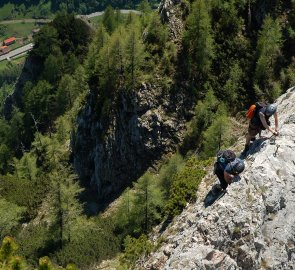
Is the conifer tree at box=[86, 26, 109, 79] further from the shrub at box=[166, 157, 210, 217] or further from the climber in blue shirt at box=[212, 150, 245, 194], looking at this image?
the climber in blue shirt at box=[212, 150, 245, 194]

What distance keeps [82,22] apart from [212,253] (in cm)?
9678

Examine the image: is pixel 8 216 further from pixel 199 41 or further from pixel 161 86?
pixel 199 41

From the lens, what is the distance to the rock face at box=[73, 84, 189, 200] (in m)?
60.5

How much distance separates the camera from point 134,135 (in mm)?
61375

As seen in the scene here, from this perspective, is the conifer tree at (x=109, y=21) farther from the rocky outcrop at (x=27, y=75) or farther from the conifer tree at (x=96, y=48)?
the rocky outcrop at (x=27, y=75)

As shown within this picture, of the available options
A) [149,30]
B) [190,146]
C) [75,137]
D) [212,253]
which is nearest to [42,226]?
[75,137]

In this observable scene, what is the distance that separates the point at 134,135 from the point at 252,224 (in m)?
42.2

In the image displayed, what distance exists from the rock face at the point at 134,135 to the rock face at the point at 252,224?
3849cm

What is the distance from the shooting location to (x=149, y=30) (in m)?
63.4

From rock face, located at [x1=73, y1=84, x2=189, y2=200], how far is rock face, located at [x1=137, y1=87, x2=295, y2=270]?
38.5 m

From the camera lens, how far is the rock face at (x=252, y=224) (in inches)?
771

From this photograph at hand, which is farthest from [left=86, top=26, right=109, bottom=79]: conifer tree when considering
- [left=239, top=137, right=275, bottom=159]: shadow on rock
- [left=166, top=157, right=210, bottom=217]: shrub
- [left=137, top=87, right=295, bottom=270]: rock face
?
[left=137, top=87, right=295, bottom=270]: rock face

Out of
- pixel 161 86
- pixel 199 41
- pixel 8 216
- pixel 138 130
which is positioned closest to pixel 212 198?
pixel 138 130

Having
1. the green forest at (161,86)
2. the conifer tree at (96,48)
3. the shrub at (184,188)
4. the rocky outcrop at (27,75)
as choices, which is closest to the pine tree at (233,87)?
the green forest at (161,86)
